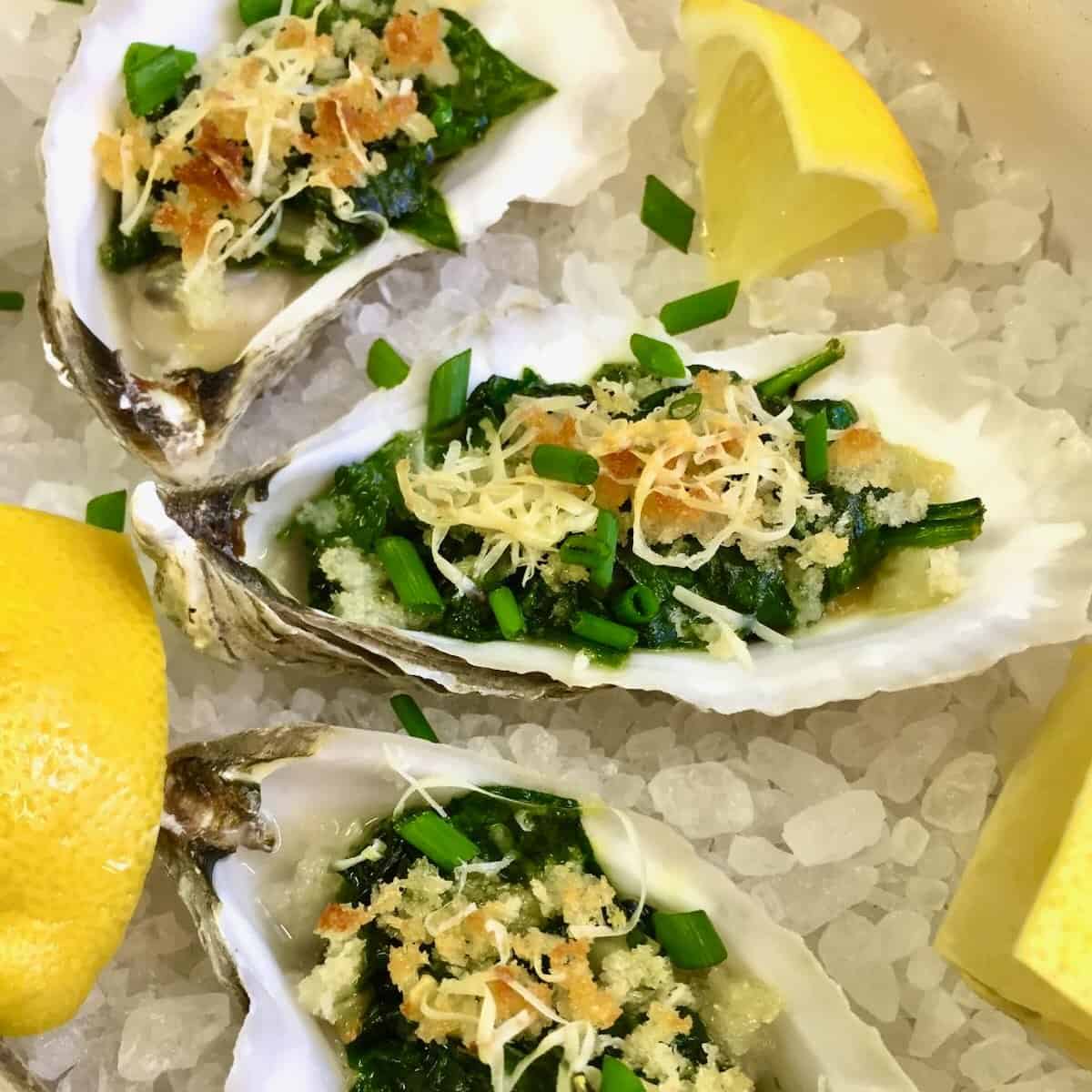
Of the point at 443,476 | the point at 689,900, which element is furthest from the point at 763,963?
the point at 443,476

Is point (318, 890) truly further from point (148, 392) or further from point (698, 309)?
point (698, 309)

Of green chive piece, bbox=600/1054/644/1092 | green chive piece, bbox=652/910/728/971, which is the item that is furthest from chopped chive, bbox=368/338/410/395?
green chive piece, bbox=600/1054/644/1092

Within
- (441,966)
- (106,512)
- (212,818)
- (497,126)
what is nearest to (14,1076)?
A: (212,818)

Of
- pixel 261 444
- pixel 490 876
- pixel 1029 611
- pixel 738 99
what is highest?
pixel 738 99

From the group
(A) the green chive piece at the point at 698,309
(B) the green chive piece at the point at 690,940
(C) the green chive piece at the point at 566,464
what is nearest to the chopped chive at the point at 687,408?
(C) the green chive piece at the point at 566,464

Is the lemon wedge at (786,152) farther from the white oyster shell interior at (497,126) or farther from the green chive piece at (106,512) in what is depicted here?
the green chive piece at (106,512)

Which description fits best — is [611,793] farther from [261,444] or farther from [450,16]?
[450,16]
